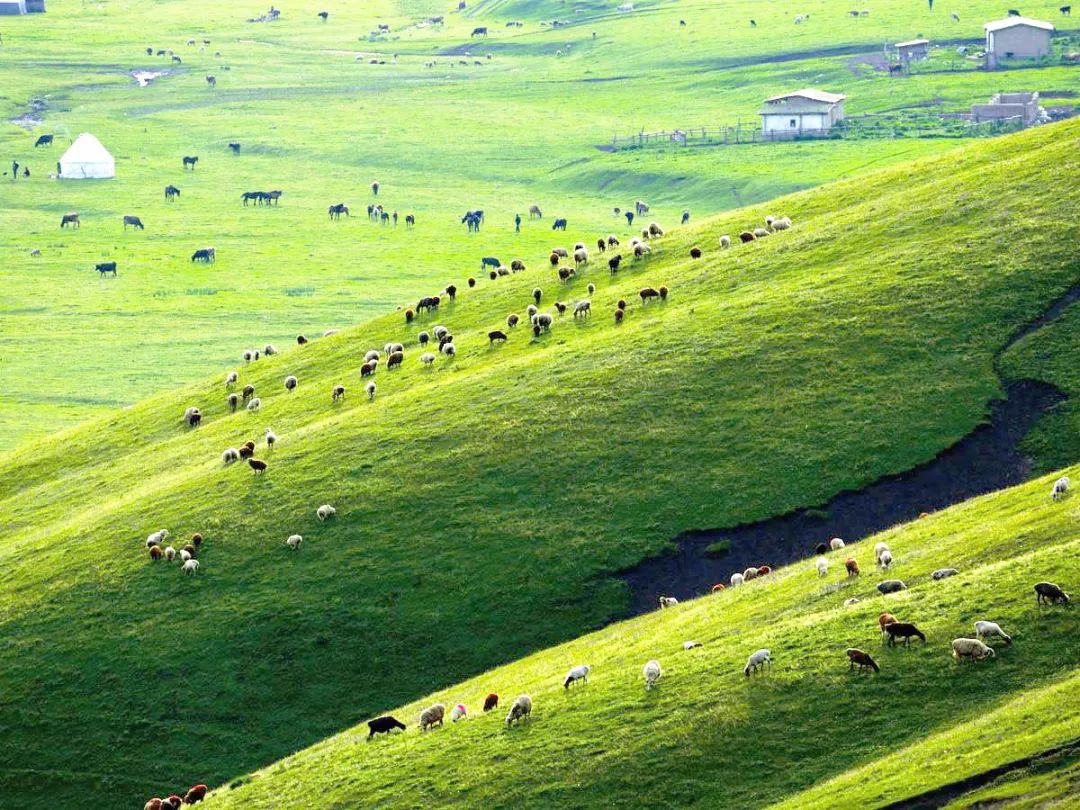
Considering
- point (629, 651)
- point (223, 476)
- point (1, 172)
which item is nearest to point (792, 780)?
point (629, 651)

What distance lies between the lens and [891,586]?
151ft

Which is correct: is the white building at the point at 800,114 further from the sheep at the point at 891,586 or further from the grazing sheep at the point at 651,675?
the grazing sheep at the point at 651,675

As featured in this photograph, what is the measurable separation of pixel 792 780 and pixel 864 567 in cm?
1248

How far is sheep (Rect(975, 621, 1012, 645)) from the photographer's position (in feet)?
131

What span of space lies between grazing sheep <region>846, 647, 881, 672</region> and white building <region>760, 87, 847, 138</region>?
503ft

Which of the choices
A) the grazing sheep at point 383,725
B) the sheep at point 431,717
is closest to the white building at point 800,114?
the grazing sheep at point 383,725

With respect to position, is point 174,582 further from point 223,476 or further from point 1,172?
point 1,172

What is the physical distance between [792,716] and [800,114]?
157 m

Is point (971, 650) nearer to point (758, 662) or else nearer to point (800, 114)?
point (758, 662)

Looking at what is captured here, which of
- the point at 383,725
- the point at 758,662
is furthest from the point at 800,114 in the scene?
the point at 758,662

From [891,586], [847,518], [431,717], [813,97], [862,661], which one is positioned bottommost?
[431,717]

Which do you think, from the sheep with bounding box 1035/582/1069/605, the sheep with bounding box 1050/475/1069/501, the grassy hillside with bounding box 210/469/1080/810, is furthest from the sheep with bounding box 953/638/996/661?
the sheep with bounding box 1050/475/1069/501

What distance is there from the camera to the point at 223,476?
6856cm

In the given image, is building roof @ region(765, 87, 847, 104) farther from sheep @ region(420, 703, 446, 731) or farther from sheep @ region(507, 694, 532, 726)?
sheep @ region(507, 694, 532, 726)
